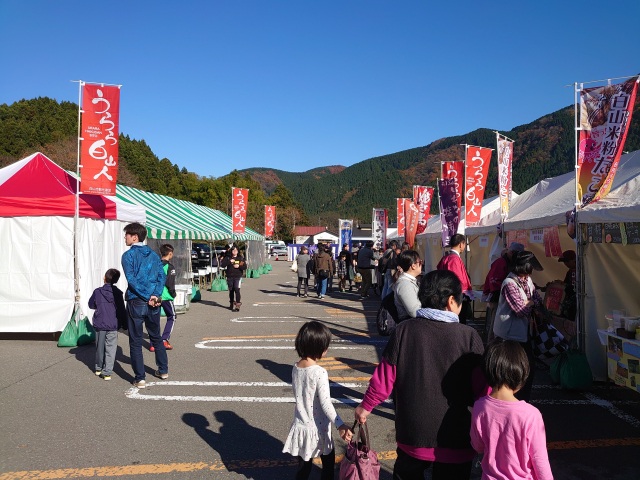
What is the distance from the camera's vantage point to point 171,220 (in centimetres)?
1554

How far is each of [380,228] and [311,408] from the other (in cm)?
1912

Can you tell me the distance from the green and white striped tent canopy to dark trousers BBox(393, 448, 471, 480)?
445 inches

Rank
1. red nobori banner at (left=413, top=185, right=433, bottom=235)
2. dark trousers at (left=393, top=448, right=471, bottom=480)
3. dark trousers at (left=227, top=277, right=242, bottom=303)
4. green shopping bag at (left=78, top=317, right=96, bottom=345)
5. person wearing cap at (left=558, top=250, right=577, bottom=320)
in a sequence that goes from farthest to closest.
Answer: red nobori banner at (left=413, top=185, right=433, bottom=235) → dark trousers at (left=227, top=277, right=242, bottom=303) → green shopping bag at (left=78, top=317, right=96, bottom=345) → person wearing cap at (left=558, top=250, right=577, bottom=320) → dark trousers at (left=393, top=448, right=471, bottom=480)

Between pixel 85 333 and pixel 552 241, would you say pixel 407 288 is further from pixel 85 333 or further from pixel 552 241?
pixel 85 333

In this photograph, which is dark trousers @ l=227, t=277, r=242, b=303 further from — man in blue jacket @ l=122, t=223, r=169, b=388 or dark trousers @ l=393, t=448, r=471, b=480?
dark trousers @ l=393, t=448, r=471, b=480

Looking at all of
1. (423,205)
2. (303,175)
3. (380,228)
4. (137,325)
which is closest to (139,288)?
(137,325)

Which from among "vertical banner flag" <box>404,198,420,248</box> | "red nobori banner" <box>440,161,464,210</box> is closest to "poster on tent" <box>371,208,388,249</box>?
"vertical banner flag" <box>404,198,420,248</box>

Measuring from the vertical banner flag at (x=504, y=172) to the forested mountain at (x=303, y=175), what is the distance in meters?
14.7

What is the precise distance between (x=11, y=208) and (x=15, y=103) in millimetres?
48324

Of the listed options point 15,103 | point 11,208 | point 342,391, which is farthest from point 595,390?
point 15,103

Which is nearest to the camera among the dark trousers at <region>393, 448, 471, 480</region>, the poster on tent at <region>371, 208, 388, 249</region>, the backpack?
the dark trousers at <region>393, 448, 471, 480</region>

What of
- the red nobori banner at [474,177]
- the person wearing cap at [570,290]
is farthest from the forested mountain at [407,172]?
the person wearing cap at [570,290]

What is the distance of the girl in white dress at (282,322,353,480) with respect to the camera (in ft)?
9.64

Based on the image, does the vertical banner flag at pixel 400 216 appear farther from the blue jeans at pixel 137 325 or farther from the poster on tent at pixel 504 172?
the blue jeans at pixel 137 325
